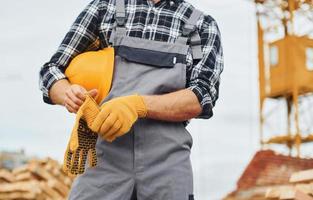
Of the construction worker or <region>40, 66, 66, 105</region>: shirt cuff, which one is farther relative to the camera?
<region>40, 66, 66, 105</region>: shirt cuff

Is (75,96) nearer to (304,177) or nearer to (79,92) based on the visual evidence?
(79,92)

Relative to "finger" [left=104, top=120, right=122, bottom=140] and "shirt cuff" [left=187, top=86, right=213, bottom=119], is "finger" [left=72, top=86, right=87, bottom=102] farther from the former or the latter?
"shirt cuff" [left=187, top=86, right=213, bottom=119]

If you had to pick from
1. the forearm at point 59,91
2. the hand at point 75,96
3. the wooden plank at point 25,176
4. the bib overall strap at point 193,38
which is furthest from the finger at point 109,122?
the wooden plank at point 25,176

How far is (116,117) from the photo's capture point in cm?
201

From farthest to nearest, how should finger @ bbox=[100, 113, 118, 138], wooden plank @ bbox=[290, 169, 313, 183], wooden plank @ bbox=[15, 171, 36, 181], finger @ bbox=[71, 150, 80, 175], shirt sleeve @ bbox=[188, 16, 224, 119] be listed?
wooden plank @ bbox=[15, 171, 36, 181]
wooden plank @ bbox=[290, 169, 313, 183]
shirt sleeve @ bbox=[188, 16, 224, 119]
finger @ bbox=[71, 150, 80, 175]
finger @ bbox=[100, 113, 118, 138]

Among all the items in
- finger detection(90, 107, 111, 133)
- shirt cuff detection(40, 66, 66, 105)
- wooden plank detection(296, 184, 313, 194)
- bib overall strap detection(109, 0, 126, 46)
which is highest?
bib overall strap detection(109, 0, 126, 46)

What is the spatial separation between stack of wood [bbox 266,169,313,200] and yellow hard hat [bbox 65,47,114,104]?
214cm

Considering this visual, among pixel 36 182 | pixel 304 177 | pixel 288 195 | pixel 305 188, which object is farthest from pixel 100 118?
pixel 36 182

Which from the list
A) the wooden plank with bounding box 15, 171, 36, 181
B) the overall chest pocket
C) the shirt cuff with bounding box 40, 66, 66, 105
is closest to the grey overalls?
the overall chest pocket

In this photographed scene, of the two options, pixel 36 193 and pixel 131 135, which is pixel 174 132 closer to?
pixel 131 135

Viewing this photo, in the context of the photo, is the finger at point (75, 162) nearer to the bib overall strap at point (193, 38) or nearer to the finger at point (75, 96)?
the finger at point (75, 96)

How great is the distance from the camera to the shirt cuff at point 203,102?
2.21m

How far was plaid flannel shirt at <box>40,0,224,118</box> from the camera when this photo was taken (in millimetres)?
2295

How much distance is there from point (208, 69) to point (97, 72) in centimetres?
41
